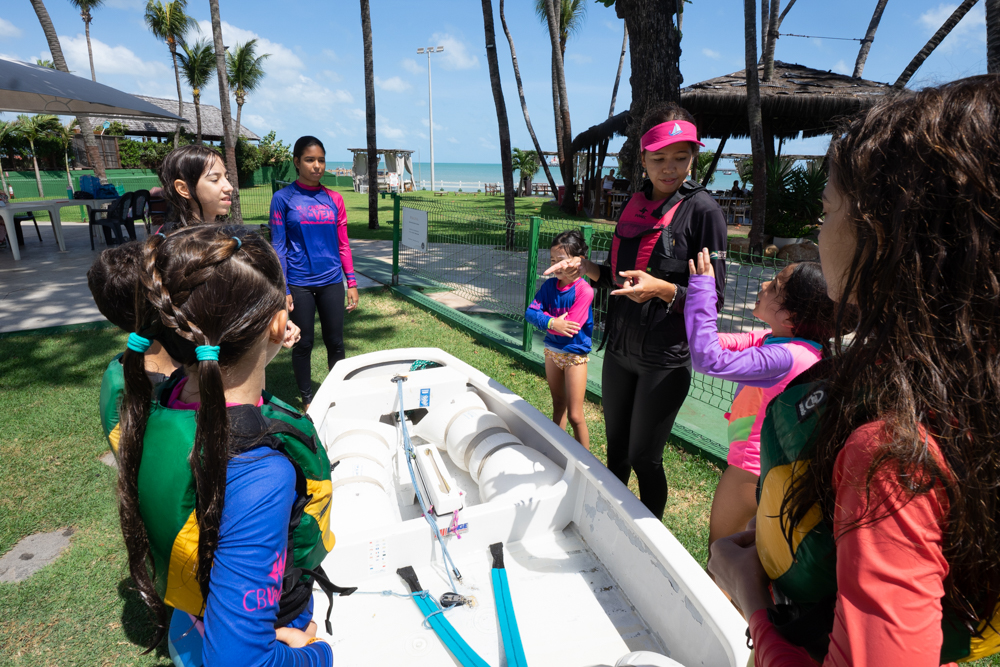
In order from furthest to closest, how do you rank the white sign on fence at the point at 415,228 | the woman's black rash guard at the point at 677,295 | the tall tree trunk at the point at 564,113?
the tall tree trunk at the point at 564,113, the white sign on fence at the point at 415,228, the woman's black rash guard at the point at 677,295

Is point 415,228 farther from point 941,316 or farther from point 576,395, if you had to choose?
point 941,316

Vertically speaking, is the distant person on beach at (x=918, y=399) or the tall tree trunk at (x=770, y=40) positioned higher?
the tall tree trunk at (x=770, y=40)

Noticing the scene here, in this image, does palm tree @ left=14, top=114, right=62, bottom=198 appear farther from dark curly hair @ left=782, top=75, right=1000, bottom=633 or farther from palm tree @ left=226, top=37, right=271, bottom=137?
dark curly hair @ left=782, top=75, right=1000, bottom=633

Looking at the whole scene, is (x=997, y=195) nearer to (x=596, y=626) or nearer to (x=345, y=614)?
(x=596, y=626)

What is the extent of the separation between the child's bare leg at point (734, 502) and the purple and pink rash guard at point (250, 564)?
1.67 meters

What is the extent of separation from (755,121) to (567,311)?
7.66 meters

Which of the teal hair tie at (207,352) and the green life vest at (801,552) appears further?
the teal hair tie at (207,352)

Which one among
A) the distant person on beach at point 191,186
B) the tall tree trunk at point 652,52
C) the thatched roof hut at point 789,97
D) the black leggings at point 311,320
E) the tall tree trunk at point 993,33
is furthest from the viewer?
the thatched roof hut at point 789,97

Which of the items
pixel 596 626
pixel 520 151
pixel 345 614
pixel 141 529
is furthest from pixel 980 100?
pixel 520 151

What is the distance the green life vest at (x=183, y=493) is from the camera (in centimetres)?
99

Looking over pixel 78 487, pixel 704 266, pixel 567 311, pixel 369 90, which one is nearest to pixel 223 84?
pixel 369 90

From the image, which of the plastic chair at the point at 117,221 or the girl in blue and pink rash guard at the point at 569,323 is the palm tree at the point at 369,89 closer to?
the plastic chair at the point at 117,221

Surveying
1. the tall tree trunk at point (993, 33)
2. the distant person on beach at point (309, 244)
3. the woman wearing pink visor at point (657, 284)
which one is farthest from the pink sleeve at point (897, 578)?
the tall tree trunk at point (993, 33)

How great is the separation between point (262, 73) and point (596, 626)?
148 ft
